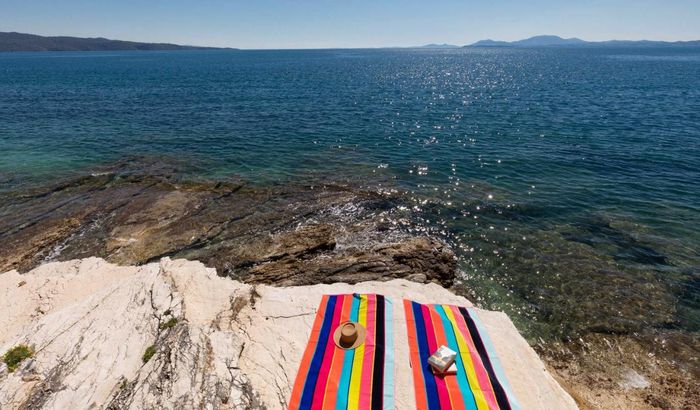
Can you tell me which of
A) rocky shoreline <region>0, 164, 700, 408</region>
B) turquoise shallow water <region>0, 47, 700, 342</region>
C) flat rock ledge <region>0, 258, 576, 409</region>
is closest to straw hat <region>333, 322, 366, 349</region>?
flat rock ledge <region>0, 258, 576, 409</region>

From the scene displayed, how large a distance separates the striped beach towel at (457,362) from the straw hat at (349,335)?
63.1 inches

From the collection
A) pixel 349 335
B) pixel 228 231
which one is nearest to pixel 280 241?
pixel 228 231

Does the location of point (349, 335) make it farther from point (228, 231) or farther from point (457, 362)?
point (228, 231)

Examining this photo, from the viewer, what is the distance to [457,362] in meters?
10.6

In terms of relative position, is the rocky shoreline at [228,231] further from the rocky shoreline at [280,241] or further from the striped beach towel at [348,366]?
the striped beach towel at [348,366]

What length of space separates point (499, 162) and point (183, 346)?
3069 centimetres

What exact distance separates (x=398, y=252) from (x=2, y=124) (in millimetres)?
57483

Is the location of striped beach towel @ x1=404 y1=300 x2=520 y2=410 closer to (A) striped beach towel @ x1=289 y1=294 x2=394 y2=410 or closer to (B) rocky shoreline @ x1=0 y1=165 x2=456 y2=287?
(A) striped beach towel @ x1=289 y1=294 x2=394 y2=410

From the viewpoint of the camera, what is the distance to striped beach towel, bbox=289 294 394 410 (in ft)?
31.1

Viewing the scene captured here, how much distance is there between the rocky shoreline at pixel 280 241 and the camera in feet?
42.7

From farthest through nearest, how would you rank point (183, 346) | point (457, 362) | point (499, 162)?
point (499, 162)
point (457, 362)
point (183, 346)

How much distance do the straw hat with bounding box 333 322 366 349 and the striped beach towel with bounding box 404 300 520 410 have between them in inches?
63.1

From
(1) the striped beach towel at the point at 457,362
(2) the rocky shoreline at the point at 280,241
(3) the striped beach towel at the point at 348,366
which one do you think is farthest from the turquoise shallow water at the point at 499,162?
(3) the striped beach towel at the point at 348,366

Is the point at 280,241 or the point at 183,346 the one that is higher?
the point at 183,346
